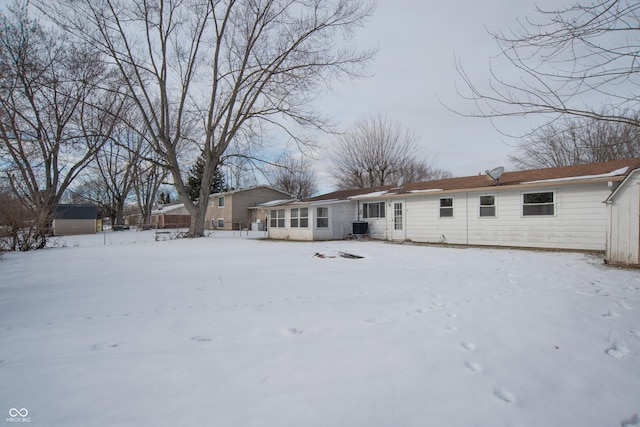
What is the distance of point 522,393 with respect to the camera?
6.97ft

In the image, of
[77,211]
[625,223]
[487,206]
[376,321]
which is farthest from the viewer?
[77,211]

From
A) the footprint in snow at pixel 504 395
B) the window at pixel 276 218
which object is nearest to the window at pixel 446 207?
the window at pixel 276 218

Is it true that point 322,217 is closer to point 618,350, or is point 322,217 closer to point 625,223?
point 625,223

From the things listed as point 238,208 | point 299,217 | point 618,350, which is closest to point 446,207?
point 299,217

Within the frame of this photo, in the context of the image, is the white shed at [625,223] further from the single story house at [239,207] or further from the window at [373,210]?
the single story house at [239,207]

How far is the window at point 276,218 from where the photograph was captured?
19.1m

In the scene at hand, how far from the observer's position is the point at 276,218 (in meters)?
19.5

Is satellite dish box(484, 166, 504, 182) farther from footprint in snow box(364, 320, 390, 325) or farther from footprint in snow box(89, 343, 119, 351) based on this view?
footprint in snow box(89, 343, 119, 351)

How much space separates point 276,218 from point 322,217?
367 cm

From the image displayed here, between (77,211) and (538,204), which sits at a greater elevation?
(77,211)

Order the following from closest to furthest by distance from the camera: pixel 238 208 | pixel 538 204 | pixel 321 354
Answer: pixel 321 354 < pixel 538 204 < pixel 238 208

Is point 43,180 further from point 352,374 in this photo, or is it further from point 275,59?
point 352,374

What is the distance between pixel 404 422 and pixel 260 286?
3.81 meters

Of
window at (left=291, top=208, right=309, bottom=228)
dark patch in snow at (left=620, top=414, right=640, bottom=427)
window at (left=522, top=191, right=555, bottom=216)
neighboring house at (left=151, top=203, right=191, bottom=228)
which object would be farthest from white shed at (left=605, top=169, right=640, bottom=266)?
neighboring house at (left=151, top=203, right=191, bottom=228)
